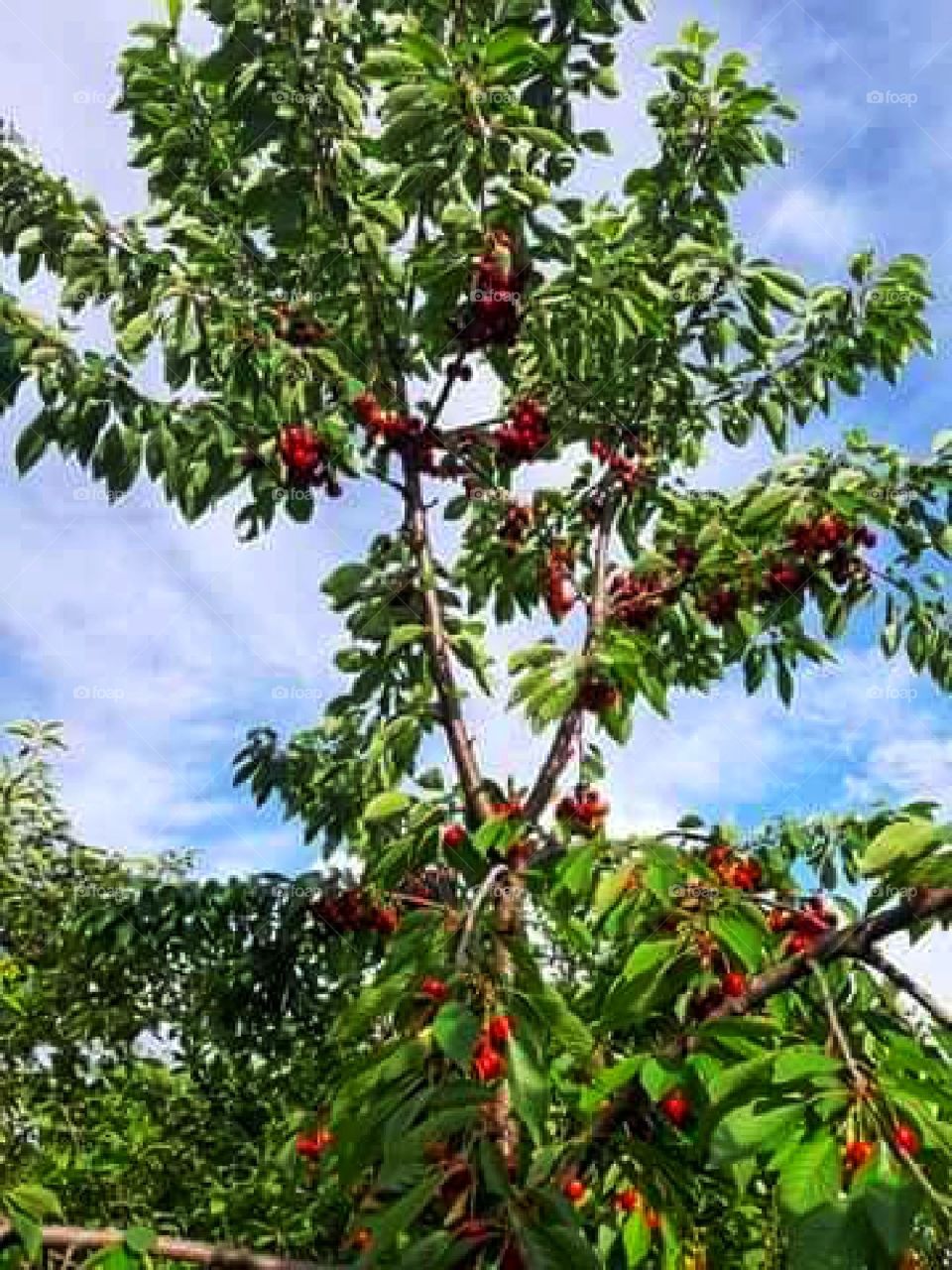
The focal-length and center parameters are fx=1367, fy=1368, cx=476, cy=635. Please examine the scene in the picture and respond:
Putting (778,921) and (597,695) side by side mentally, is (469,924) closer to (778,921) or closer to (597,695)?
(778,921)

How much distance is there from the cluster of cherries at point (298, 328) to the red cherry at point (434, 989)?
2717 millimetres

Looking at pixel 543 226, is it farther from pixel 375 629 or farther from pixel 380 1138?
pixel 380 1138

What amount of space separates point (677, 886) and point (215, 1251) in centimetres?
132

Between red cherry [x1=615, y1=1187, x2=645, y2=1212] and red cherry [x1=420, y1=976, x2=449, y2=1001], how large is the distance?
35.1 inches

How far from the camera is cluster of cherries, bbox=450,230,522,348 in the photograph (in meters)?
4.21

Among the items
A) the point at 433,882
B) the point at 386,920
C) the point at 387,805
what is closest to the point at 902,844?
the point at 387,805

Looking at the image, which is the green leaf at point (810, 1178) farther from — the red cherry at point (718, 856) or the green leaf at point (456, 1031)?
the red cherry at point (718, 856)

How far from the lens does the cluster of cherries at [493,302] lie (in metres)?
4.21

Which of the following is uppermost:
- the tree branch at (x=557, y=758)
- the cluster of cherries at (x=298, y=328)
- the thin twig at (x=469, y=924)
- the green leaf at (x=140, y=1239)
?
the cluster of cherries at (x=298, y=328)

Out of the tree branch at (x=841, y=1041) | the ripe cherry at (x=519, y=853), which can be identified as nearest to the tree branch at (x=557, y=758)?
the ripe cherry at (x=519, y=853)

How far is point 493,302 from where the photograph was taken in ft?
14.1

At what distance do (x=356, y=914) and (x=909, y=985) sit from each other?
3.13 meters

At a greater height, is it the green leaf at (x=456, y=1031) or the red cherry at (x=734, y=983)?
the red cherry at (x=734, y=983)

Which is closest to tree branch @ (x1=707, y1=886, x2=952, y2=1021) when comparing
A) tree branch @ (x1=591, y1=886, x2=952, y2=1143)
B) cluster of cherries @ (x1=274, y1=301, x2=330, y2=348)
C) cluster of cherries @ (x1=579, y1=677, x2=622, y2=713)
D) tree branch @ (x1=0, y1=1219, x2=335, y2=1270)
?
tree branch @ (x1=591, y1=886, x2=952, y2=1143)
